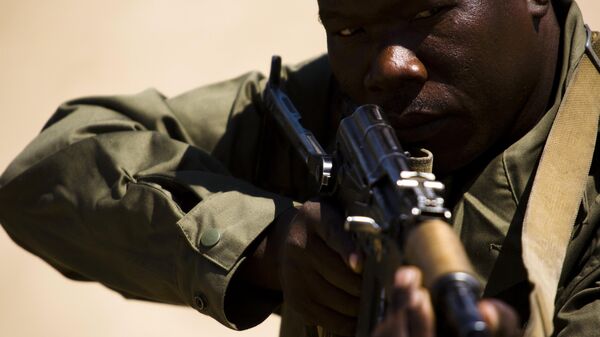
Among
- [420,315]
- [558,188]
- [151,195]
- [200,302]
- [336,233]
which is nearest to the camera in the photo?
[420,315]

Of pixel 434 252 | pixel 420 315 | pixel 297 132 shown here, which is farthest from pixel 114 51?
pixel 420 315

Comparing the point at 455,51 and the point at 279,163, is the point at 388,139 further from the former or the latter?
the point at 279,163

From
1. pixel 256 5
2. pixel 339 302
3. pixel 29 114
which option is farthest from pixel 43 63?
pixel 339 302

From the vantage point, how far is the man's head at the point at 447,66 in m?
3.25

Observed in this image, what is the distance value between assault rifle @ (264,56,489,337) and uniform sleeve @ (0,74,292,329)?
347 millimetres

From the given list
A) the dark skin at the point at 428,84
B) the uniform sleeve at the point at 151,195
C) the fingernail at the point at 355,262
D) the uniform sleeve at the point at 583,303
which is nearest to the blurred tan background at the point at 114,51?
the uniform sleeve at the point at 151,195

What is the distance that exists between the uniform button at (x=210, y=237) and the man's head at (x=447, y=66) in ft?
1.66

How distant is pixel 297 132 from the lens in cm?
360

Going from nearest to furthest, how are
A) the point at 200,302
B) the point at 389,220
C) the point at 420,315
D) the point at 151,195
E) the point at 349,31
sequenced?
the point at 420,315
the point at 389,220
the point at 349,31
the point at 200,302
the point at 151,195

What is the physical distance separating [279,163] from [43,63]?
15.1ft

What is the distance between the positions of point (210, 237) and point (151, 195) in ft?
0.95

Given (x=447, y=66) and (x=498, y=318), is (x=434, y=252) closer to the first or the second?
(x=498, y=318)

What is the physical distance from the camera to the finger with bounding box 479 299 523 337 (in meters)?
2.26

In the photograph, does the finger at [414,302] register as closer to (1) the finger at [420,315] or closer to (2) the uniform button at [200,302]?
(1) the finger at [420,315]
